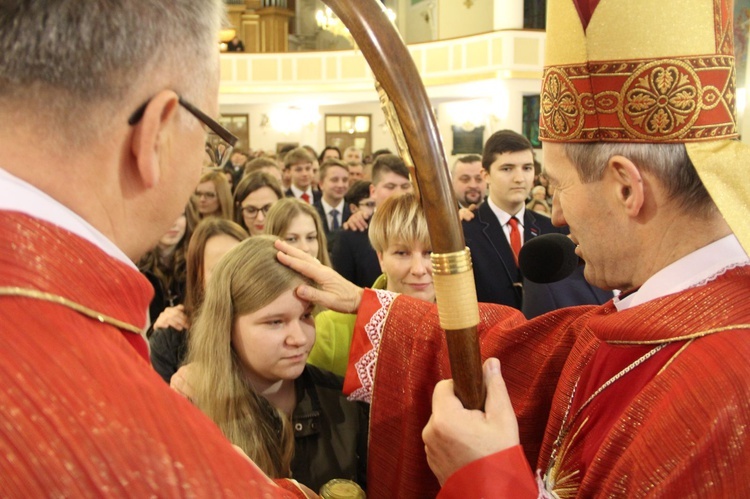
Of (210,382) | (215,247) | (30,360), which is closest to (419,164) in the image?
(30,360)

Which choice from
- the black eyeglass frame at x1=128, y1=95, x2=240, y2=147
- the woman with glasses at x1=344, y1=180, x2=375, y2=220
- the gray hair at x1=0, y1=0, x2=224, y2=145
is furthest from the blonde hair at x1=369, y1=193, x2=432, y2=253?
the woman with glasses at x1=344, y1=180, x2=375, y2=220

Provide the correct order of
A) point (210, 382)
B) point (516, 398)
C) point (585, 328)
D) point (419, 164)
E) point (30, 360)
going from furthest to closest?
point (210, 382)
point (516, 398)
point (585, 328)
point (419, 164)
point (30, 360)

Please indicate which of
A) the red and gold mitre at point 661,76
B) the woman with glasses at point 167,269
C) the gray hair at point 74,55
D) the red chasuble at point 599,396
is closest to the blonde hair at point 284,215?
the woman with glasses at point 167,269

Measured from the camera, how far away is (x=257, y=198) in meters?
4.66

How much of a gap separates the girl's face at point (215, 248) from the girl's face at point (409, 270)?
72 cm

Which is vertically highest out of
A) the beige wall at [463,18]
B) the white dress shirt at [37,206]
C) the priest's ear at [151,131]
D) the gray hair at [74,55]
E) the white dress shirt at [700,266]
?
the beige wall at [463,18]

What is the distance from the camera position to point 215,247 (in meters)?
3.27

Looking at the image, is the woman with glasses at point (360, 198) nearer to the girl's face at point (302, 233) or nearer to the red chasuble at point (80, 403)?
the girl's face at point (302, 233)

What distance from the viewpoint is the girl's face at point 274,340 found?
7.07ft

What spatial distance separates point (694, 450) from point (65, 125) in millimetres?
999

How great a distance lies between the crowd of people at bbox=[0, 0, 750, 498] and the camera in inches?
29.0

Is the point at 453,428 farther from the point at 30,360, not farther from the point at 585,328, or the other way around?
the point at 30,360

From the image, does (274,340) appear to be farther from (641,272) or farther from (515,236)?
(515,236)

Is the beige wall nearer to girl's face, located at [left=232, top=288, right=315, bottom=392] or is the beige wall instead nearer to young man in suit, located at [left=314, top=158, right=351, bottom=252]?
young man in suit, located at [left=314, top=158, right=351, bottom=252]
